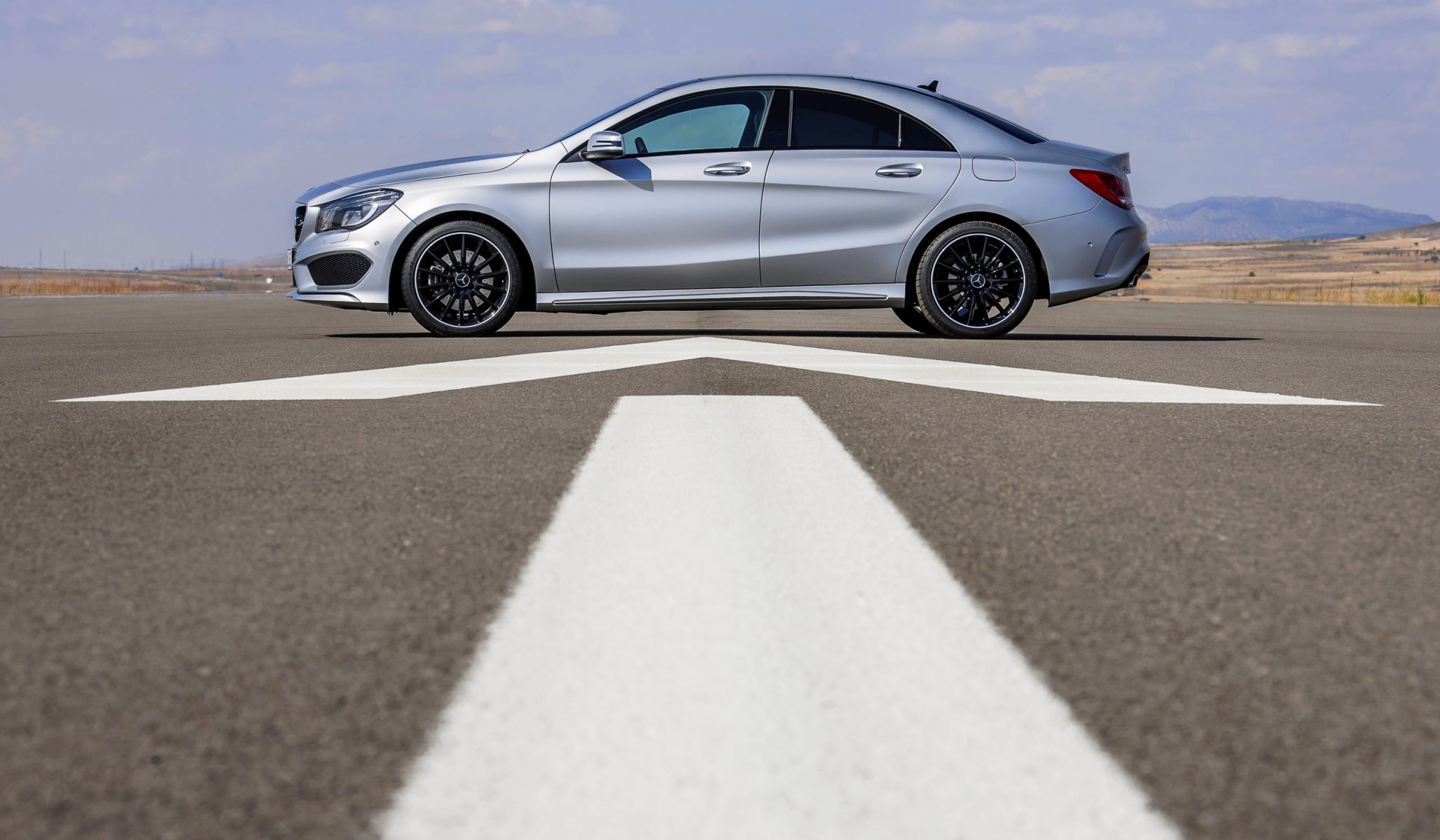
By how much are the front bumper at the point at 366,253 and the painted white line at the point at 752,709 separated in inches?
248

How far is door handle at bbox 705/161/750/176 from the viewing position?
861 centimetres

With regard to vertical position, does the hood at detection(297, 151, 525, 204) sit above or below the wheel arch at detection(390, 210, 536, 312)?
above

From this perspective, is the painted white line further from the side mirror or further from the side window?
the side window

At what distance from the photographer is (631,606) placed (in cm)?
214

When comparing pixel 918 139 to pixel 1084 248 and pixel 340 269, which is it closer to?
pixel 1084 248

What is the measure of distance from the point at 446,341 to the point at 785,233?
227cm

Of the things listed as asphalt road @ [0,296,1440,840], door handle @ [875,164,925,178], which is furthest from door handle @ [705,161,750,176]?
asphalt road @ [0,296,1440,840]

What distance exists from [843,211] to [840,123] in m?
0.66

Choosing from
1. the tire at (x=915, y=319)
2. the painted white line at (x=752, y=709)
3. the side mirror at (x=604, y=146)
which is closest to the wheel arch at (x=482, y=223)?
the side mirror at (x=604, y=146)

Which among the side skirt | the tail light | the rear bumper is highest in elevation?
the tail light

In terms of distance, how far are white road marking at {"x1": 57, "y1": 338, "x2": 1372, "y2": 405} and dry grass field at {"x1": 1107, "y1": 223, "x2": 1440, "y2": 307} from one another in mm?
22888

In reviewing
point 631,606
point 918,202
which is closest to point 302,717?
point 631,606

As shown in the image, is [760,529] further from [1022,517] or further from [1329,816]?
[1329,816]

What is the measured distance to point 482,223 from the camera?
8.70 metres
